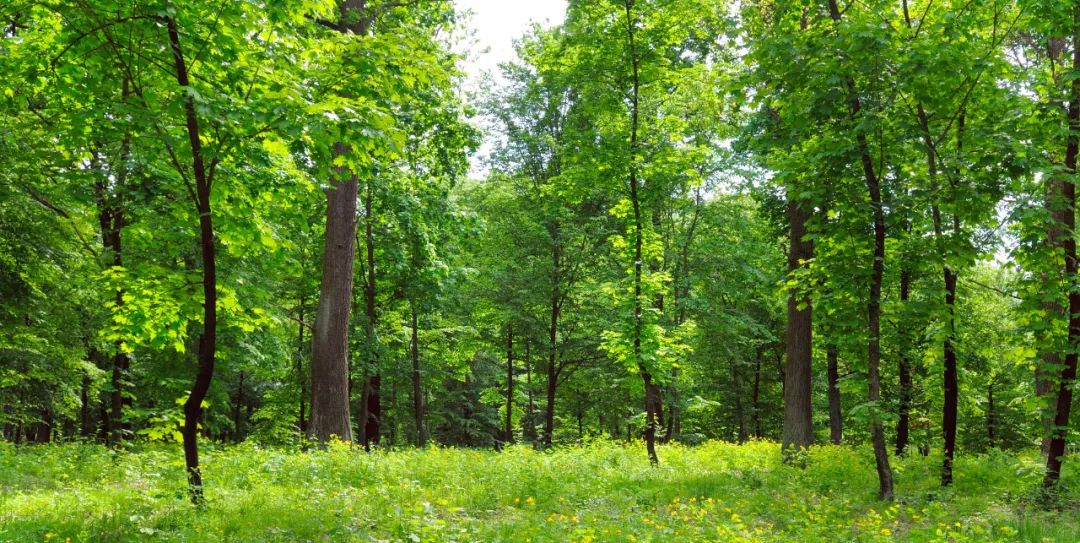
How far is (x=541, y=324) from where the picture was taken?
20.6 m

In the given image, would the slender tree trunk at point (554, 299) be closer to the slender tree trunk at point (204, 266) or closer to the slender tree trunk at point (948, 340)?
the slender tree trunk at point (948, 340)

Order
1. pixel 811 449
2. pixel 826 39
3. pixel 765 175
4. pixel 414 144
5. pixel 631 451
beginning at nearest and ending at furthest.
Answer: pixel 826 39
pixel 811 449
pixel 631 451
pixel 414 144
pixel 765 175

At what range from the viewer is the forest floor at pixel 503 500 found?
20.3 feet

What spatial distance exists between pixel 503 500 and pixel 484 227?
1062 centimetres

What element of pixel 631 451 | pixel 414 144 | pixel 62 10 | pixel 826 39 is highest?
pixel 414 144

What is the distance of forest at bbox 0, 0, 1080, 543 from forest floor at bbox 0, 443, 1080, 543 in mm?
76

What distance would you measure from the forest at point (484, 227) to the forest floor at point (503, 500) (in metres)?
0.08

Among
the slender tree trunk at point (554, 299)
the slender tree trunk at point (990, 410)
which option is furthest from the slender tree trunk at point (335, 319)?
the slender tree trunk at point (990, 410)

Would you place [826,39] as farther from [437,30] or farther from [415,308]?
[415,308]

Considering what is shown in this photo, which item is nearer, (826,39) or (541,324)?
(826,39)

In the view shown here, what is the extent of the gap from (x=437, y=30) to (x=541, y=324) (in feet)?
30.6

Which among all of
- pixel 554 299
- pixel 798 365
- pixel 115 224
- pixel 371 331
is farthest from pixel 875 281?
pixel 371 331

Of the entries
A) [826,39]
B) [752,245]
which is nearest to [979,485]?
[826,39]

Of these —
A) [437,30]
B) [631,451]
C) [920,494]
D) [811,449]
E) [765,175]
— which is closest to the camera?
[920,494]
